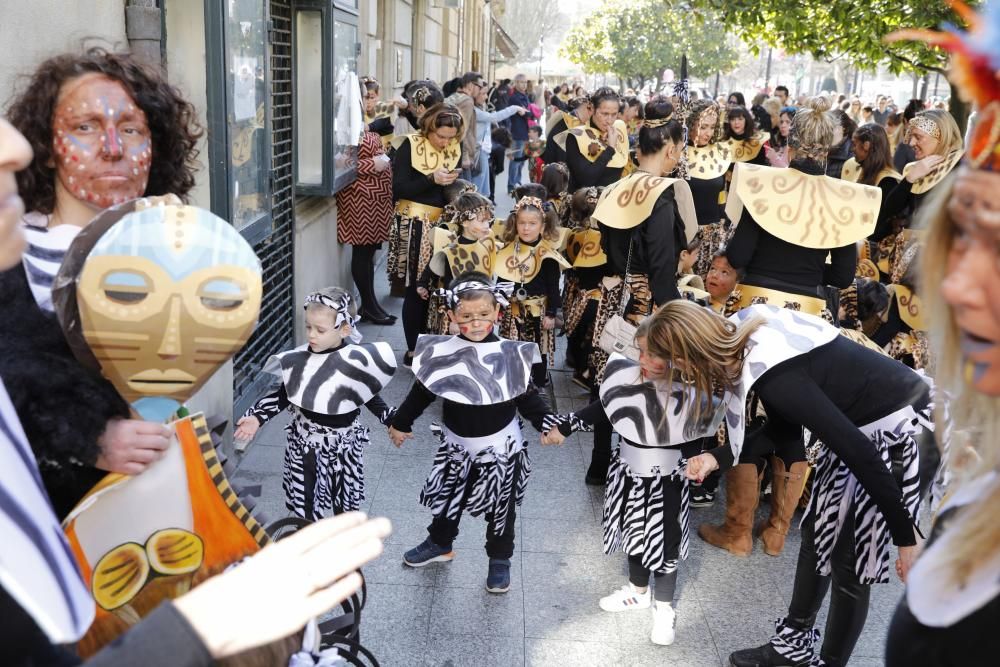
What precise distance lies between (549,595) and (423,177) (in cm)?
387

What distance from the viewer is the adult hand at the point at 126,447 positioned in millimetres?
1842

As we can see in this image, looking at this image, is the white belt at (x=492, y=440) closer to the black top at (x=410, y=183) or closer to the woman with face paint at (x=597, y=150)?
the black top at (x=410, y=183)

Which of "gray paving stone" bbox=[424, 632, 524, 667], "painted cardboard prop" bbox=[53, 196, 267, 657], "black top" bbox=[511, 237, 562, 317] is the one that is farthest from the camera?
"black top" bbox=[511, 237, 562, 317]

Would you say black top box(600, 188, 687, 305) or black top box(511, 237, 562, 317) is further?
black top box(511, 237, 562, 317)

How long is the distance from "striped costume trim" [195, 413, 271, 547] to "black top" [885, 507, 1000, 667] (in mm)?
1216

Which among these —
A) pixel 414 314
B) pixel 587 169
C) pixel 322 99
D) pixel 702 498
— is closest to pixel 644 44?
pixel 587 169

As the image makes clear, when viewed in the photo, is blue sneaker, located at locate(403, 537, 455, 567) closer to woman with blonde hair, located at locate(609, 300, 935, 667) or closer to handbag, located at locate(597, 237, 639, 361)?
handbag, located at locate(597, 237, 639, 361)

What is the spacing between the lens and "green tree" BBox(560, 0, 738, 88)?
4162cm

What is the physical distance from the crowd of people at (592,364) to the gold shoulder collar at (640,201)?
0.05 feet


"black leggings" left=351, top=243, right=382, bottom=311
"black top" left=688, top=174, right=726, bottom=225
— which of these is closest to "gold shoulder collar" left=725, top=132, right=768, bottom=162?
"black top" left=688, top=174, right=726, bottom=225

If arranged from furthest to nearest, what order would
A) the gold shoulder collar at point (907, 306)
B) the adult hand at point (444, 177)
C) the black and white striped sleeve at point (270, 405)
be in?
the adult hand at point (444, 177) → the gold shoulder collar at point (907, 306) → the black and white striped sleeve at point (270, 405)

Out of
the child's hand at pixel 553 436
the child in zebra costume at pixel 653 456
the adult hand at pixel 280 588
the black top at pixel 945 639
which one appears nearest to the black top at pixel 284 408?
the child's hand at pixel 553 436

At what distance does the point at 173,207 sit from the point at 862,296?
4.28 m

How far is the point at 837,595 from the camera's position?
127 inches
